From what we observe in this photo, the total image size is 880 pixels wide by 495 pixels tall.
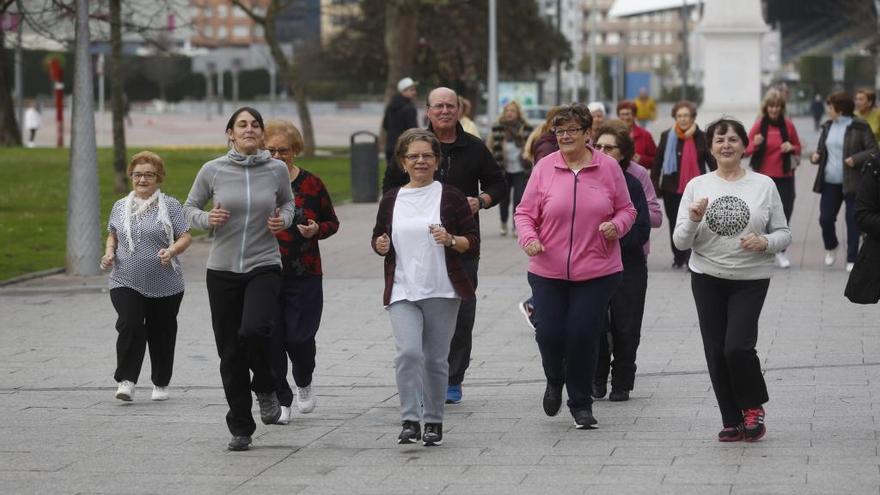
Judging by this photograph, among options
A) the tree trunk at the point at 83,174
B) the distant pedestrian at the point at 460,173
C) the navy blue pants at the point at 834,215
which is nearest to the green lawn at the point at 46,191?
the tree trunk at the point at 83,174

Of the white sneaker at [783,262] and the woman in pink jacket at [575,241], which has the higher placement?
the woman in pink jacket at [575,241]

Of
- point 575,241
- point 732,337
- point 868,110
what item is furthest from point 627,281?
point 868,110

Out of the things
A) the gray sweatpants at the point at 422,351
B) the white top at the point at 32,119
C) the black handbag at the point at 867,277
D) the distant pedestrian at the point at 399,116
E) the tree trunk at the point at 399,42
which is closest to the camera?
the black handbag at the point at 867,277

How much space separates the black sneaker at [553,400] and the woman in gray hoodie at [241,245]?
1474mm

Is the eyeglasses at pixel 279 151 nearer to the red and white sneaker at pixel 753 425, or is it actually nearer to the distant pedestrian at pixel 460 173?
the distant pedestrian at pixel 460 173

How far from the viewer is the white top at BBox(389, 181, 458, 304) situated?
324 inches

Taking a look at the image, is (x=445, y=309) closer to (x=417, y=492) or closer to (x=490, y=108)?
(x=417, y=492)

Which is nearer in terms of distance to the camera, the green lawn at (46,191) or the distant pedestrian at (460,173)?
the distant pedestrian at (460,173)

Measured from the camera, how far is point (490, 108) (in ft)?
131

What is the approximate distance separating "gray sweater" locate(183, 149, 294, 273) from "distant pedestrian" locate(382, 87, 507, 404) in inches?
38.4

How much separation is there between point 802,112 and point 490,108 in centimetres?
4829

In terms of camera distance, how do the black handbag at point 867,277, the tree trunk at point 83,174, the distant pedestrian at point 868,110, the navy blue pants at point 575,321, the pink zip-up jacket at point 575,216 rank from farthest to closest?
the distant pedestrian at point 868,110 < the tree trunk at point 83,174 < the navy blue pants at point 575,321 < the pink zip-up jacket at point 575,216 < the black handbag at point 867,277

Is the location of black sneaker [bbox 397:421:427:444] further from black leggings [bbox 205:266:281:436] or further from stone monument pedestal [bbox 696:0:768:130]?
stone monument pedestal [bbox 696:0:768:130]

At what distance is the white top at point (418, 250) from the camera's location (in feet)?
27.0
